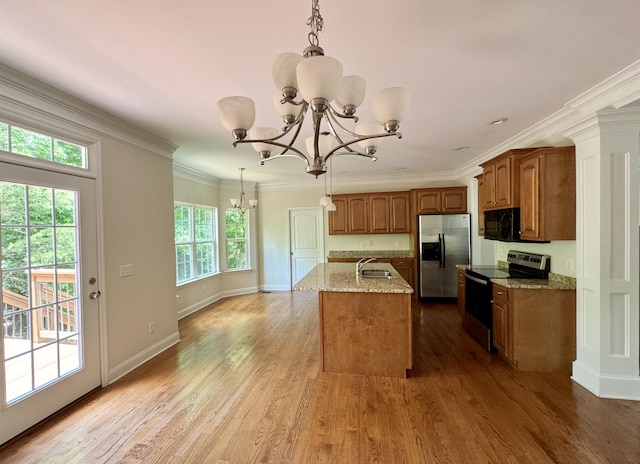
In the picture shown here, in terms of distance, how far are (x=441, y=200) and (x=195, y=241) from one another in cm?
467

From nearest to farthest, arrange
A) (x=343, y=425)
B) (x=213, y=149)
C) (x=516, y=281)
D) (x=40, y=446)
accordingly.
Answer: (x=40, y=446)
(x=343, y=425)
(x=516, y=281)
(x=213, y=149)

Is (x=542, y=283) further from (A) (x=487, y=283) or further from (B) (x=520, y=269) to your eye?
(B) (x=520, y=269)

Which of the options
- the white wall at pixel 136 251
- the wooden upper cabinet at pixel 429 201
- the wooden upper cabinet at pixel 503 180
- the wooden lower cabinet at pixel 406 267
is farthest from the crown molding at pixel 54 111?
the wooden lower cabinet at pixel 406 267

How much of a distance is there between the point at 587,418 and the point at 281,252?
545 centimetres

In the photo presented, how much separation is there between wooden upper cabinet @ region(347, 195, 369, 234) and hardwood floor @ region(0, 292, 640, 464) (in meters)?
3.12

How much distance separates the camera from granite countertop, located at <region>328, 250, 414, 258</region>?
5.92 m

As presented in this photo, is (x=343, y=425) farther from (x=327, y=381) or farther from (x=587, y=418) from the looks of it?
(x=587, y=418)

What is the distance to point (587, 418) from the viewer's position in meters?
2.09

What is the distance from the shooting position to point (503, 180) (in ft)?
10.6

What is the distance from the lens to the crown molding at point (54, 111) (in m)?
1.93

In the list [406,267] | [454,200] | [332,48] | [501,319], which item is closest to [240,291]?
[406,267]

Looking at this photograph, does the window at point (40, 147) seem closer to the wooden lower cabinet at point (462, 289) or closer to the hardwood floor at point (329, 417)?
the hardwood floor at point (329, 417)

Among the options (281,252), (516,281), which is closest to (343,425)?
(516,281)

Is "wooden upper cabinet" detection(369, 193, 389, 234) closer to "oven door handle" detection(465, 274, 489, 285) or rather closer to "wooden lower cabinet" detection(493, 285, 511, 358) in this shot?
"oven door handle" detection(465, 274, 489, 285)
